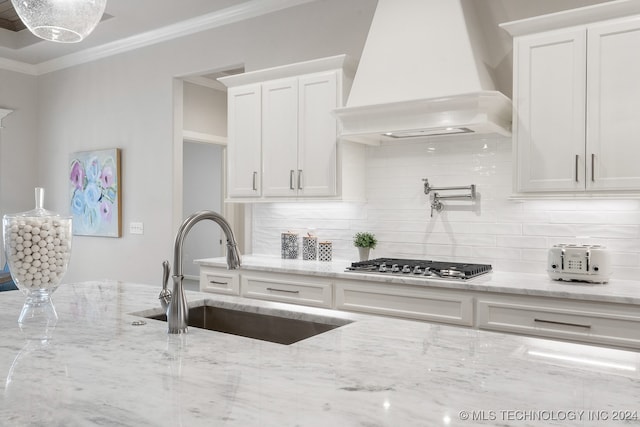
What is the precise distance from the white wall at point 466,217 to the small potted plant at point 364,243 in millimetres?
126

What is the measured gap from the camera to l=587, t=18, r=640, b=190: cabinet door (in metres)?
2.68

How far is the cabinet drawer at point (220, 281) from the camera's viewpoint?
385cm

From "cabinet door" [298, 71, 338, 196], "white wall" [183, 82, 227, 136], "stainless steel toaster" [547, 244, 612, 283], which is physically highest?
"white wall" [183, 82, 227, 136]

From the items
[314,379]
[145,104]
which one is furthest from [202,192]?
[314,379]

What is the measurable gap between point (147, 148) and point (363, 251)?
280 cm

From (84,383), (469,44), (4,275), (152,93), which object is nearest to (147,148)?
(152,93)

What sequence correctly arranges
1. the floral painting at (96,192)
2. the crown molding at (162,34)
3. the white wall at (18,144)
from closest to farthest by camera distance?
the crown molding at (162,34) < the floral painting at (96,192) < the white wall at (18,144)

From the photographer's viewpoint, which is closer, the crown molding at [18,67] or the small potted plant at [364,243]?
the small potted plant at [364,243]

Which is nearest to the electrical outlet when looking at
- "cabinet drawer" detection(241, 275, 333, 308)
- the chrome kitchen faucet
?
"cabinet drawer" detection(241, 275, 333, 308)

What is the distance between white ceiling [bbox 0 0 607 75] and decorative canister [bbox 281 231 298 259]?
192 centimetres

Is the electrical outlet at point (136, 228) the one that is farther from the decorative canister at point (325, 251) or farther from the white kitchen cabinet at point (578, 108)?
the white kitchen cabinet at point (578, 108)

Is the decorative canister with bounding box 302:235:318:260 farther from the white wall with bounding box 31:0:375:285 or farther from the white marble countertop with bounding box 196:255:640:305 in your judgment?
the white wall with bounding box 31:0:375:285

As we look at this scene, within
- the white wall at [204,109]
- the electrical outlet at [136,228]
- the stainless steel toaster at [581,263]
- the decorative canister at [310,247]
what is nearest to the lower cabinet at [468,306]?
the stainless steel toaster at [581,263]

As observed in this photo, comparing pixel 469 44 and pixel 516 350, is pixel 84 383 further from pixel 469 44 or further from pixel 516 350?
pixel 469 44
